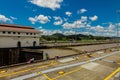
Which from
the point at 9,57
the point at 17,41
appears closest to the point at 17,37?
the point at 17,41

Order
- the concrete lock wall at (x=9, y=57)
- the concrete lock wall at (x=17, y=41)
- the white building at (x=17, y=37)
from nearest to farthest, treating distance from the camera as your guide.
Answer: the concrete lock wall at (x=9, y=57) < the concrete lock wall at (x=17, y=41) < the white building at (x=17, y=37)

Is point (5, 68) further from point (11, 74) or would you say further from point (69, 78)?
point (69, 78)

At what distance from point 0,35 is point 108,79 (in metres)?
29.1

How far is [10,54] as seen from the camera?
986 inches

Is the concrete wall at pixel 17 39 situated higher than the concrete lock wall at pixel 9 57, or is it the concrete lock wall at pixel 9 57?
the concrete wall at pixel 17 39

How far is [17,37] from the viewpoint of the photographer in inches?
1401

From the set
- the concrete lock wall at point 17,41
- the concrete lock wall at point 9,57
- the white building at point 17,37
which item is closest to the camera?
the concrete lock wall at point 9,57

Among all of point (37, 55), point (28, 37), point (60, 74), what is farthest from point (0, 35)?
point (60, 74)

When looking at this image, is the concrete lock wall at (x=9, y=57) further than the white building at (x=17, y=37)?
No

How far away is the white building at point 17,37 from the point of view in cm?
3234

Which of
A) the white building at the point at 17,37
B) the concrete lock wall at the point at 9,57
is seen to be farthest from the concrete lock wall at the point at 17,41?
the concrete lock wall at the point at 9,57

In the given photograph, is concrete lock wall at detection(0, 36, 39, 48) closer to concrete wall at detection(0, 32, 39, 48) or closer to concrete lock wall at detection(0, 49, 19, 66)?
concrete wall at detection(0, 32, 39, 48)

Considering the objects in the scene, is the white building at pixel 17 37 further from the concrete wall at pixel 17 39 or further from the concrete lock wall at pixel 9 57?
the concrete lock wall at pixel 9 57

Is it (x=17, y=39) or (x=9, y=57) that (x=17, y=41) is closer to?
(x=17, y=39)
